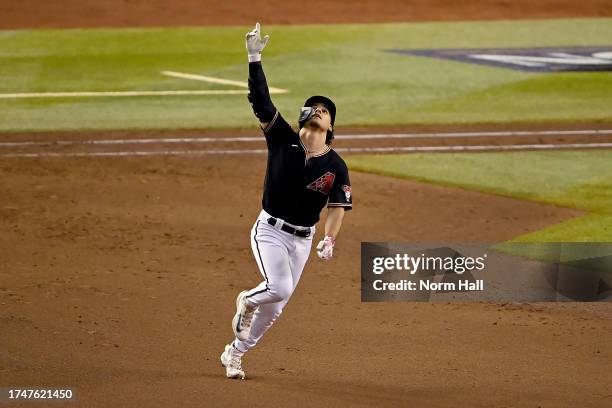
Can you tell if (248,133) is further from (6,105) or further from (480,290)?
(480,290)

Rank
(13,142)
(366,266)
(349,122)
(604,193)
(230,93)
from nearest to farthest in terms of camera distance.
→ (366,266), (604,193), (13,142), (349,122), (230,93)

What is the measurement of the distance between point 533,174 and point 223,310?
7427 mm

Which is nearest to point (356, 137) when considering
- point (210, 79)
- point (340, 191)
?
point (210, 79)

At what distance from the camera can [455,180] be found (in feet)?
56.5

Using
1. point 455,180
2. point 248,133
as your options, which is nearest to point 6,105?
point 248,133

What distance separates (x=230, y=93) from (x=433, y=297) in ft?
39.2

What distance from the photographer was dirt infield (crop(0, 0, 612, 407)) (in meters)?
9.40

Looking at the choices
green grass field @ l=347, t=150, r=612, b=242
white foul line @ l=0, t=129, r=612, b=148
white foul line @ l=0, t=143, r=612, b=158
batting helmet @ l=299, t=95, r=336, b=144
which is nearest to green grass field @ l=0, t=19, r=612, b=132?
white foul line @ l=0, t=129, r=612, b=148

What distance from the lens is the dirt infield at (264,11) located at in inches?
1243

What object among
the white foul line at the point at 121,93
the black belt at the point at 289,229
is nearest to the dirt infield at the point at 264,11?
the white foul line at the point at 121,93

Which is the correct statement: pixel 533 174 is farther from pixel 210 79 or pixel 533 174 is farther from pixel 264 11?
pixel 264 11

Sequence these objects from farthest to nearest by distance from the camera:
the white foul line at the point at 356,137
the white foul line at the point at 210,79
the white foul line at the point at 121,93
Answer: the white foul line at the point at 210,79
the white foul line at the point at 121,93
the white foul line at the point at 356,137

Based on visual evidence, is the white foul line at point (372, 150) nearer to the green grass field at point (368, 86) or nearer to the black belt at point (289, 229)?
the green grass field at point (368, 86)

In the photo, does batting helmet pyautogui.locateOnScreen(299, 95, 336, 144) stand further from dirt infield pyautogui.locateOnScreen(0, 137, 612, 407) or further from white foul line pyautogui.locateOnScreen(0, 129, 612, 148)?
white foul line pyautogui.locateOnScreen(0, 129, 612, 148)
